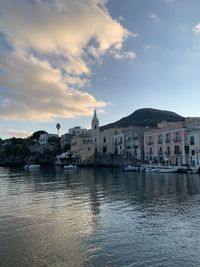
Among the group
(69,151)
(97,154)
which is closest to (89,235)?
(97,154)

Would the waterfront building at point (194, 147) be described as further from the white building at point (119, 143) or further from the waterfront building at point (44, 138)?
the waterfront building at point (44, 138)

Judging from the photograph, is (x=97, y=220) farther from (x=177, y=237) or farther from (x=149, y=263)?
(x=149, y=263)

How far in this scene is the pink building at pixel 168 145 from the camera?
80312 millimetres

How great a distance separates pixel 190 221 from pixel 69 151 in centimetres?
12788

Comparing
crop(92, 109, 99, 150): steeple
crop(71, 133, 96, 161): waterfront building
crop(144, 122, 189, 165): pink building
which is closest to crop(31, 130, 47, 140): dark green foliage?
crop(71, 133, 96, 161): waterfront building

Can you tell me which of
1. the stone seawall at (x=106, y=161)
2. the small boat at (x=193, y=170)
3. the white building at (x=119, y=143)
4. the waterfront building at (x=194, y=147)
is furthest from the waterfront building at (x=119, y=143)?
the small boat at (x=193, y=170)

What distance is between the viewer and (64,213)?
23703 mm

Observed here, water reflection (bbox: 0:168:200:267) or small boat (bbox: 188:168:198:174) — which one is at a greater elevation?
small boat (bbox: 188:168:198:174)

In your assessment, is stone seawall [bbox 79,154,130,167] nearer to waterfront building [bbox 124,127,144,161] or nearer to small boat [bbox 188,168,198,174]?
waterfront building [bbox 124,127,144,161]

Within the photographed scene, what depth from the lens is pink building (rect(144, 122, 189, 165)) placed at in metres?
80.3

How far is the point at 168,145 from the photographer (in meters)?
86.1

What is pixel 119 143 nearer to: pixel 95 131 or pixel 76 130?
pixel 95 131

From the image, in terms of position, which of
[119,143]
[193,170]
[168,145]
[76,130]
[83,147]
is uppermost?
[76,130]

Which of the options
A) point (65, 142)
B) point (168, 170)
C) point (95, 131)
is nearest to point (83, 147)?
point (95, 131)
